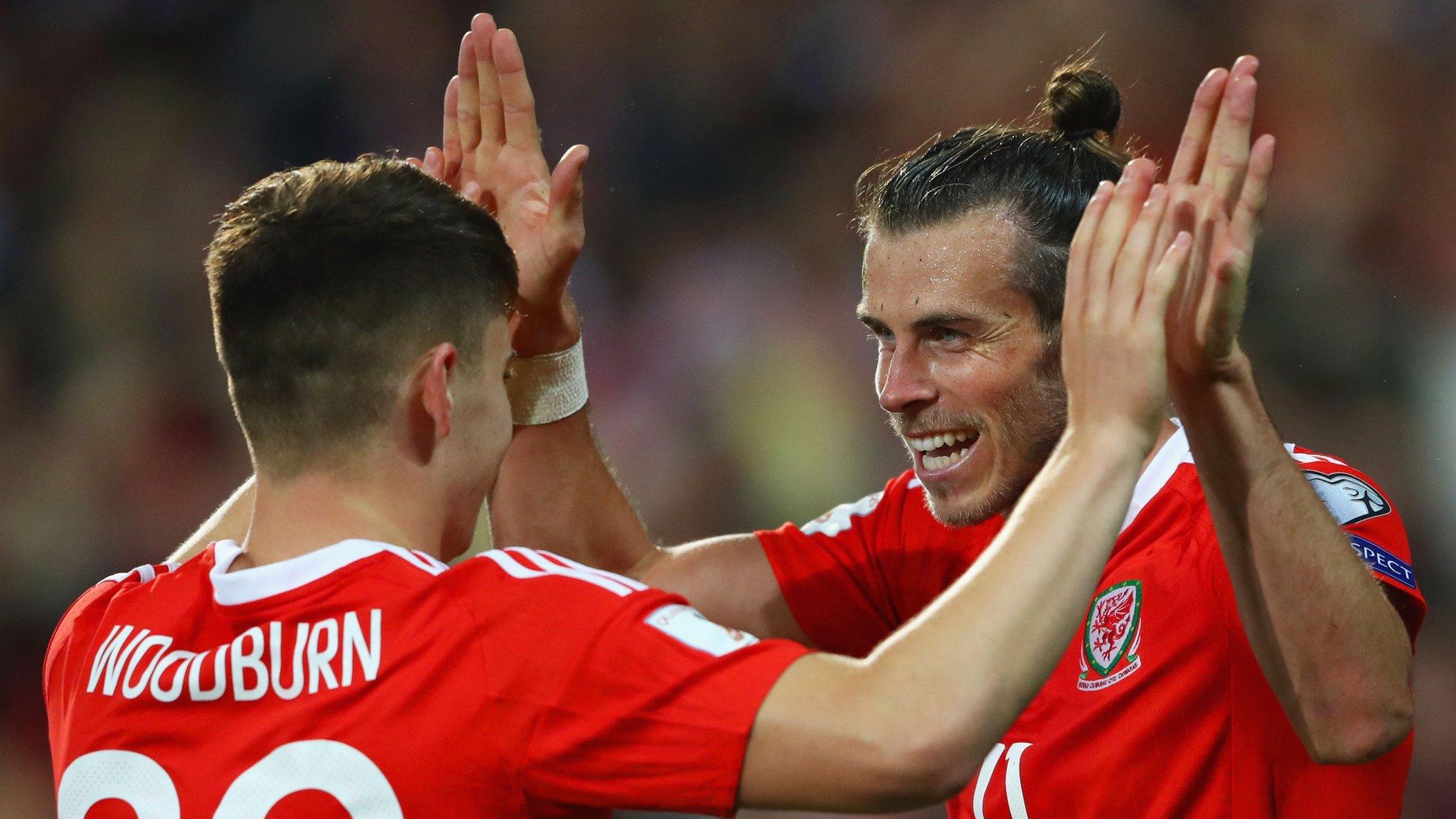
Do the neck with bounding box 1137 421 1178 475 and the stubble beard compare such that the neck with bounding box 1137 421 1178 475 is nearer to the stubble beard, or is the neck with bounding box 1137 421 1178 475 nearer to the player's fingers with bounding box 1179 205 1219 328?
the stubble beard

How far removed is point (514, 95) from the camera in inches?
111

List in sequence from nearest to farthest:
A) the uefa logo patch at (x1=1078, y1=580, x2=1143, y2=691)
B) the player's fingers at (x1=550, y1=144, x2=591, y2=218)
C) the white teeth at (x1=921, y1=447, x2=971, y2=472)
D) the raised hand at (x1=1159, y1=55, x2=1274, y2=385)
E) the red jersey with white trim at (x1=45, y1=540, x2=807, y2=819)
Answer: the red jersey with white trim at (x1=45, y1=540, x2=807, y2=819) → the raised hand at (x1=1159, y1=55, x2=1274, y2=385) → the uefa logo patch at (x1=1078, y1=580, x2=1143, y2=691) → the player's fingers at (x1=550, y1=144, x2=591, y2=218) → the white teeth at (x1=921, y1=447, x2=971, y2=472)

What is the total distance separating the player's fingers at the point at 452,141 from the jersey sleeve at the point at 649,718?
1477 millimetres

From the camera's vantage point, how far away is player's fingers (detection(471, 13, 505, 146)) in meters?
2.83

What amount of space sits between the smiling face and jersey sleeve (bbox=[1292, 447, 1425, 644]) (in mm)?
560

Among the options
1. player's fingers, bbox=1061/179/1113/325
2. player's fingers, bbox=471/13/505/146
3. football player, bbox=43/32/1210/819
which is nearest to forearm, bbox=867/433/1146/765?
football player, bbox=43/32/1210/819

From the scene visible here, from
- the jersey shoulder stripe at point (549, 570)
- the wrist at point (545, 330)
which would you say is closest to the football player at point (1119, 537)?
the wrist at point (545, 330)

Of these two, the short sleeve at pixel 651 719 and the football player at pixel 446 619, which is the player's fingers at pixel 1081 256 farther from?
the short sleeve at pixel 651 719

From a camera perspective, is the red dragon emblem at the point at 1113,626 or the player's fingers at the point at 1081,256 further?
the red dragon emblem at the point at 1113,626

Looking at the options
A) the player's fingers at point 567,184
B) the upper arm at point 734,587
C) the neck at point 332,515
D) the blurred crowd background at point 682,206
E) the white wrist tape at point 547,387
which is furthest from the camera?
the blurred crowd background at point 682,206

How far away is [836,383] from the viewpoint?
6.34 m

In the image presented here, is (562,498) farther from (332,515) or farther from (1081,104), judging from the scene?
(1081,104)

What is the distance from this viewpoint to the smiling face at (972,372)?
2.80m

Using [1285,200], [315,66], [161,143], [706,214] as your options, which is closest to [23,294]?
[161,143]
